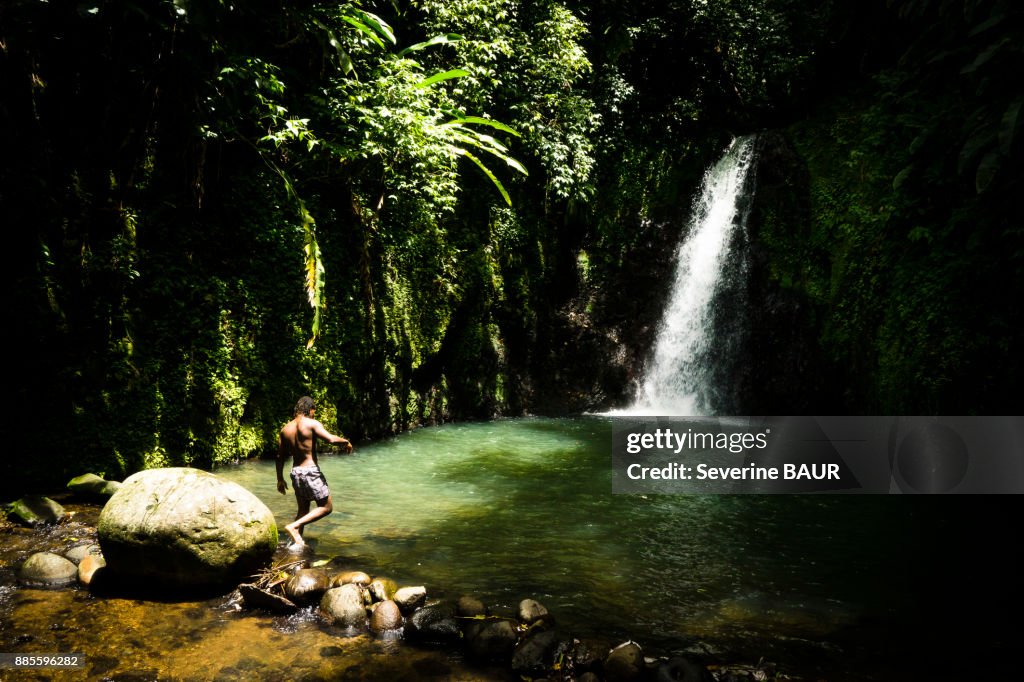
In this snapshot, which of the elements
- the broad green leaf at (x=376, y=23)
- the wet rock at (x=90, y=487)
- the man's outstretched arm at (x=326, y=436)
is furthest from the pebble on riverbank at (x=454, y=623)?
the broad green leaf at (x=376, y=23)

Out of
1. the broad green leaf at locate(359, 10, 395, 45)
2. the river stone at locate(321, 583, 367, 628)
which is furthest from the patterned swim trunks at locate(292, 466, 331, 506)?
the broad green leaf at locate(359, 10, 395, 45)

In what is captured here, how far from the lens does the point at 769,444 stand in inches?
413

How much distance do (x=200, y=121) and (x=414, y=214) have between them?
426 centimetres

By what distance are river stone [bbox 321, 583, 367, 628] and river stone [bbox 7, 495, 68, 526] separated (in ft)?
11.4

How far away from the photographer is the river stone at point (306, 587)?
4570mm

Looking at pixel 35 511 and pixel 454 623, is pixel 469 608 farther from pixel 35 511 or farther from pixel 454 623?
pixel 35 511

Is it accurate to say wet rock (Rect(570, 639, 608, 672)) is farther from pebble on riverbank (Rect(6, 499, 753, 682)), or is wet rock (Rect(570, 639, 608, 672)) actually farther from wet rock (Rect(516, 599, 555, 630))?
wet rock (Rect(516, 599, 555, 630))

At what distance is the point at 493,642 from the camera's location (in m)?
4.00

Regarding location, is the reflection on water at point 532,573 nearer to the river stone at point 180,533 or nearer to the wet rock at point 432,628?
the wet rock at point 432,628

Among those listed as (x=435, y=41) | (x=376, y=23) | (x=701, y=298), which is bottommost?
(x=701, y=298)

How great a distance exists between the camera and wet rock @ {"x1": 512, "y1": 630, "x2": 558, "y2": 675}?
3.83 metres

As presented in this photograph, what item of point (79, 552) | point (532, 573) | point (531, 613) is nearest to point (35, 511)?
point (79, 552)

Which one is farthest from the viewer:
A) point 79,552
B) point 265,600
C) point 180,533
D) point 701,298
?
point 701,298

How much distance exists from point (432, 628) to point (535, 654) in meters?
0.79
